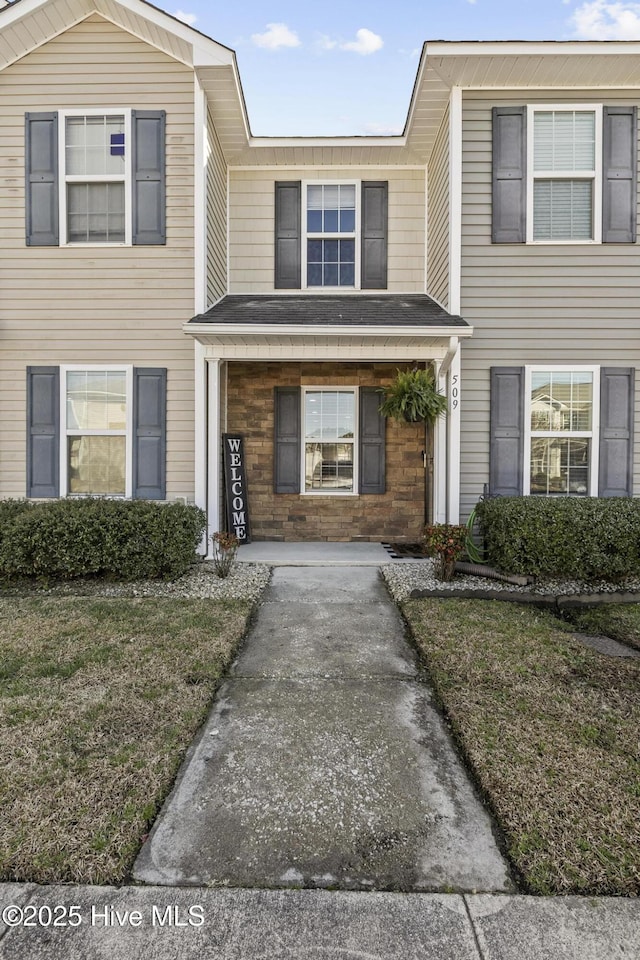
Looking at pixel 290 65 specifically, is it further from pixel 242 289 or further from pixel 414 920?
pixel 414 920

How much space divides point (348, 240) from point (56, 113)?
12.6ft

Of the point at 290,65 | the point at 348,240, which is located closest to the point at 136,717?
the point at 348,240

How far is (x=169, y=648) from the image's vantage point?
3688mm

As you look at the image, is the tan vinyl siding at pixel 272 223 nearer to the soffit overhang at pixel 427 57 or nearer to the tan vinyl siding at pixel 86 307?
the soffit overhang at pixel 427 57

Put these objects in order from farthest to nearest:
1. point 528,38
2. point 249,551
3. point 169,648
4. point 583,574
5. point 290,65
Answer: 1. point 290,65
2. point 249,551
3. point 528,38
4. point 583,574
5. point 169,648

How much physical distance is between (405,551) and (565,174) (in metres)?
4.87

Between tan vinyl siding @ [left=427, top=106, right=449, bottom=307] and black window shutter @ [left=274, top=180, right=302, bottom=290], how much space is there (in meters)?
1.82

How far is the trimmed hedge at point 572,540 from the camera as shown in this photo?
5.07 m

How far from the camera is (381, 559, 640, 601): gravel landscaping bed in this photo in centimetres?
510

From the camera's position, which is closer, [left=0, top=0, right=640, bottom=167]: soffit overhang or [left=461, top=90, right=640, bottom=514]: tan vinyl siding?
[left=0, top=0, right=640, bottom=167]: soffit overhang

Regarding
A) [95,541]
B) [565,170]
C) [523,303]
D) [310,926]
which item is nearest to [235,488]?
[95,541]

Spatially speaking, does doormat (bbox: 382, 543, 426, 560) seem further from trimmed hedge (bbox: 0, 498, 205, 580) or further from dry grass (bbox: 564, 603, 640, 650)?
trimmed hedge (bbox: 0, 498, 205, 580)

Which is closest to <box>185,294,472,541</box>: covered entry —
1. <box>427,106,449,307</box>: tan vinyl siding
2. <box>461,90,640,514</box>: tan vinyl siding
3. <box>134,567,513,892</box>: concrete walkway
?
<box>427,106,449,307</box>: tan vinyl siding

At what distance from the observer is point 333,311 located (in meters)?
6.37
